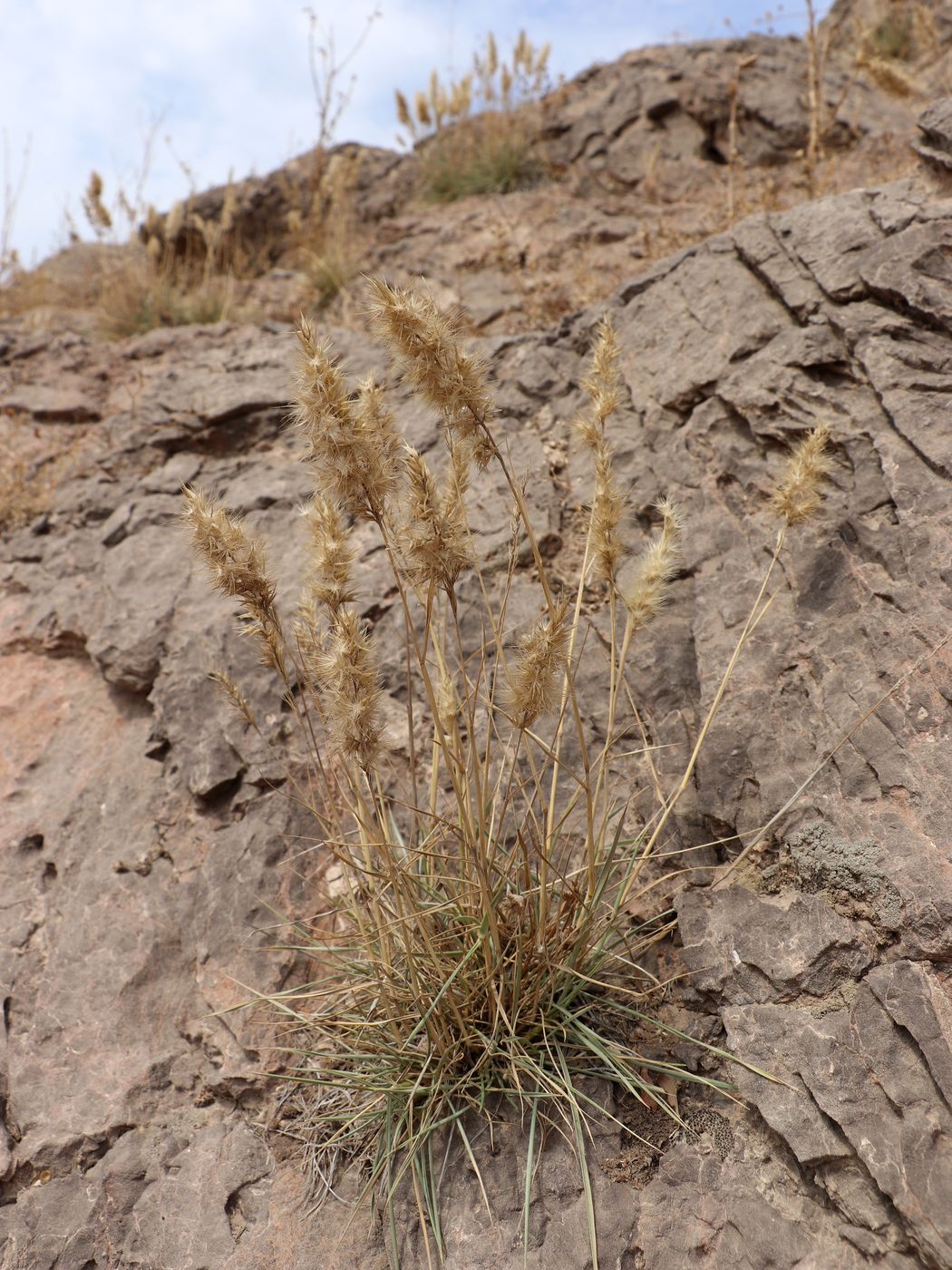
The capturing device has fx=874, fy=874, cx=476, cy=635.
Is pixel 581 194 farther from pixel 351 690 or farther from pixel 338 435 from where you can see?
pixel 351 690

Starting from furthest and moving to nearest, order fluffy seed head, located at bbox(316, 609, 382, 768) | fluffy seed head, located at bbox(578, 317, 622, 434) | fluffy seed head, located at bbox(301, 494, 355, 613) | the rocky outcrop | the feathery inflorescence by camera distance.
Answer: the rocky outcrop < fluffy seed head, located at bbox(578, 317, 622, 434) < the feathery inflorescence < fluffy seed head, located at bbox(301, 494, 355, 613) < fluffy seed head, located at bbox(316, 609, 382, 768)

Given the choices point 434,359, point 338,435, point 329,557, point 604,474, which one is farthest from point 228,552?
point 604,474

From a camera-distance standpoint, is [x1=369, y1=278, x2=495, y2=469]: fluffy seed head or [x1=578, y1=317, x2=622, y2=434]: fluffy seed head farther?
[x1=578, y1=317, x2=622, y2=434]: fluffy seed head

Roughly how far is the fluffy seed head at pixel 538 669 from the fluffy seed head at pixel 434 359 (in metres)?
0.45

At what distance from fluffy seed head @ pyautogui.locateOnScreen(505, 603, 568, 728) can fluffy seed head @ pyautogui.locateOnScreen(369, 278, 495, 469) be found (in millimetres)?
452

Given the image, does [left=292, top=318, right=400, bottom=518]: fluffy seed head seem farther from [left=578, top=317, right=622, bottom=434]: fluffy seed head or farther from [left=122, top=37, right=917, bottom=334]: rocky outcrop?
[left=122, top=37, right=917, bottom=334]: rocky outcrop

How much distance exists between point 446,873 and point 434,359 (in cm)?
132

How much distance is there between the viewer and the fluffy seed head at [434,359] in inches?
68.2

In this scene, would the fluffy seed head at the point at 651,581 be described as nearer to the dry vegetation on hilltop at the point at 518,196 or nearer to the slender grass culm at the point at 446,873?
the slender grass culm at the point at 446,873

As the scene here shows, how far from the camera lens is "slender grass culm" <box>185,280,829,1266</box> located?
1792mm

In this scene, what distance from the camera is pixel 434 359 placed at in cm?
177

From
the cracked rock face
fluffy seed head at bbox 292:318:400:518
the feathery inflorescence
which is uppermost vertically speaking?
fluffy seed head at bbox 292:318:400:518

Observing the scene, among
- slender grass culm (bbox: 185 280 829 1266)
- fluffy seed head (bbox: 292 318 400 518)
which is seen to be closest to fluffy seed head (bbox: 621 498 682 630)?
slender grass culm (bbox: 185 280 829 1266)

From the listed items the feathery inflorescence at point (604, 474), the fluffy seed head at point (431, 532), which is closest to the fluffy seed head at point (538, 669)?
the fluffy seed head at point (431, 532)
